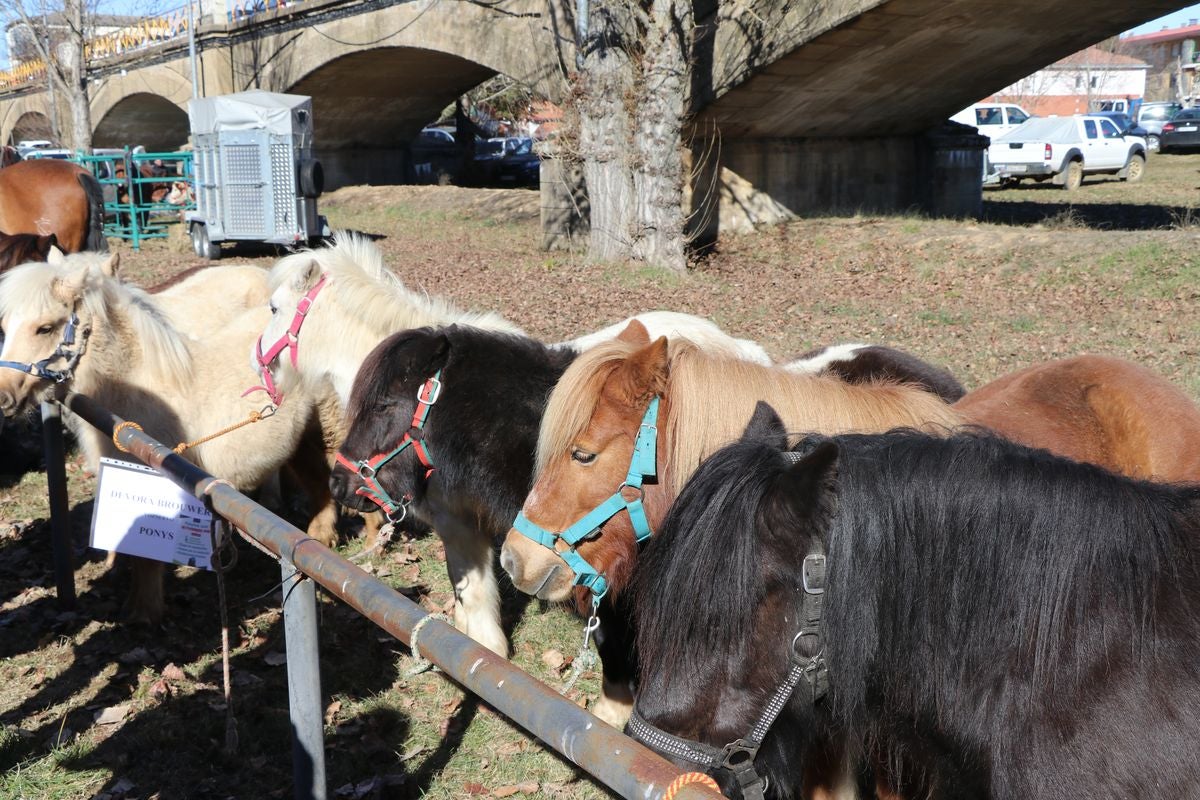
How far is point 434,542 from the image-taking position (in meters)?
7.12

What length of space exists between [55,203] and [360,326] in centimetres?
1163

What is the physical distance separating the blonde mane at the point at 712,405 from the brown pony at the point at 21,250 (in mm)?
7187

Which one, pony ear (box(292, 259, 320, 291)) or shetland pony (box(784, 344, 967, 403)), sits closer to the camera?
shetland pony (box(784, 344, 967, 403))

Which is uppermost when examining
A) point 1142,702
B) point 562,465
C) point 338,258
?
point 338,258

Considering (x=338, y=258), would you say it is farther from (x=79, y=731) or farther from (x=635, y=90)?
(x=635, y=90)

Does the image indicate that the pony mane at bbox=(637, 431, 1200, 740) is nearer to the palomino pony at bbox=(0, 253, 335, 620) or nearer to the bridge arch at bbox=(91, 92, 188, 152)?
the palomino pony at bbox=(0, 253, 335, 620)

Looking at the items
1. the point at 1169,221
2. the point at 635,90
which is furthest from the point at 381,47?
the point at 1169,221

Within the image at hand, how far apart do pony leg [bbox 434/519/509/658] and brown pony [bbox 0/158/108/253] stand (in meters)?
11.7

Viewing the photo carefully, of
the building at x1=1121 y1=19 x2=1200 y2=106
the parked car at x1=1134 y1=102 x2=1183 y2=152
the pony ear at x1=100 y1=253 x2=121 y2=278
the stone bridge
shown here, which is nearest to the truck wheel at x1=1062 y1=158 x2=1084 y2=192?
the stone bridge

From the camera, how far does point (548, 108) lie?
2255 centimetres

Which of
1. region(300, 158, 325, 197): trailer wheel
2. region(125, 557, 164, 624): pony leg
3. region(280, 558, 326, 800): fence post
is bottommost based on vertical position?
region(125, 557, 164, 624): pony leg

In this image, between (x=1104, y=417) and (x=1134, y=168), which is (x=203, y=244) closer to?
(x=1104, y=417)

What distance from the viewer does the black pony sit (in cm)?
216

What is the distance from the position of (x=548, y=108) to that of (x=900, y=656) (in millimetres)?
21549
